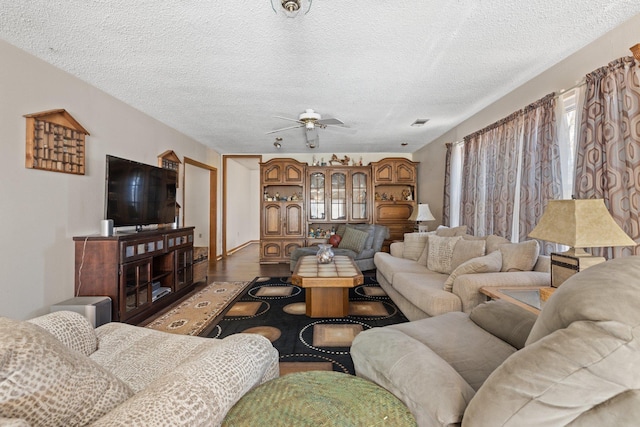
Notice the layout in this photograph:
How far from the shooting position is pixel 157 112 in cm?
379

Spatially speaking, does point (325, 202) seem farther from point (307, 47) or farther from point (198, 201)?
point (307, 47)

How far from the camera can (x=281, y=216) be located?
Result: 622cm

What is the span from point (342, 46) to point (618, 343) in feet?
7.51

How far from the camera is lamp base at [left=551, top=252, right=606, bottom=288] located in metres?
1.70

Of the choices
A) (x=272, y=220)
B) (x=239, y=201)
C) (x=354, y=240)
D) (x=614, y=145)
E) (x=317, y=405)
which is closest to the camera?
(x=317, y=405)

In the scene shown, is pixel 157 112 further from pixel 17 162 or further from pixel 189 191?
pixel 189 191

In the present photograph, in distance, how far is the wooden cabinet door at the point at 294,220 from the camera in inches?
245

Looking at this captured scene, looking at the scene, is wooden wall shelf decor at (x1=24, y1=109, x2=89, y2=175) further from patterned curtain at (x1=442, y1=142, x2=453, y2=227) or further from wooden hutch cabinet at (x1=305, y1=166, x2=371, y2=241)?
patterned curtain at (x1=442, y1=142, x2=453, y2=227)

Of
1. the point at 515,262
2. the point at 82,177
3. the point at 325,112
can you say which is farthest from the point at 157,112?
the point at 515,262

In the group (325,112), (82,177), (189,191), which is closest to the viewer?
(82,177)

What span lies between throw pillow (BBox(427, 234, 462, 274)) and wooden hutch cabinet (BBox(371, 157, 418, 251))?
279 cm

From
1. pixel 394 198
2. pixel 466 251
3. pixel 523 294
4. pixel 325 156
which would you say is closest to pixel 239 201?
pixel 325 156

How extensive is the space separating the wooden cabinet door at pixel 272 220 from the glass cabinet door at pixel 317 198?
67 centimetres

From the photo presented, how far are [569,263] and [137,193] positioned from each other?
392 cm
